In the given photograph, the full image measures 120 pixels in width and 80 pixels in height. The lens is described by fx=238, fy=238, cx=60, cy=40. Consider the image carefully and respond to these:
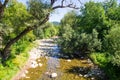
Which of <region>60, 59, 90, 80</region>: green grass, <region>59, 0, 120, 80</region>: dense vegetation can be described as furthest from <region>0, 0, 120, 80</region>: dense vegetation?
<region>60, 59, 90, 80</region>: green grass

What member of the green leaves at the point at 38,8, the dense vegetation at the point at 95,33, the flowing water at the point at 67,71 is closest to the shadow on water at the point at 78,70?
the flowing water at the point at 67,71

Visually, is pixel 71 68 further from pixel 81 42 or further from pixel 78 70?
pixel 81 42

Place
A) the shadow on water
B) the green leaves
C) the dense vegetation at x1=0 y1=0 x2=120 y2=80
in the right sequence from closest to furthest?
1. the green leaves
2. the dense vegetation at x1=0 y1=0 x2=120 y2=80
3. the shadow on water

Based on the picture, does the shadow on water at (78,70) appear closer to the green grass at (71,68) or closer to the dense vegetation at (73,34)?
the green grass at (71,68)

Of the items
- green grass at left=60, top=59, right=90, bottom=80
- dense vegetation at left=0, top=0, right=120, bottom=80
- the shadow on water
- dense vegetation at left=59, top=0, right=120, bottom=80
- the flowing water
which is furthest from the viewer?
dense vegetation at left=59, top=0, right=120, bottom=80

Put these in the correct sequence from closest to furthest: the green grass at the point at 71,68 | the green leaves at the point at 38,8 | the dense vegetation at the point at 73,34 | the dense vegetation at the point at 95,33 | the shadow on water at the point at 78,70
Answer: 1. the green leaves at the point at 38,8
2. the dense vegetation at the point at 73,34
3. the green grass at the point at 71,68
4. the shadow on water at the point at 78,70
5. the dense vegetation at the point at 95,33

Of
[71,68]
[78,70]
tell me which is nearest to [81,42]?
[71,68]

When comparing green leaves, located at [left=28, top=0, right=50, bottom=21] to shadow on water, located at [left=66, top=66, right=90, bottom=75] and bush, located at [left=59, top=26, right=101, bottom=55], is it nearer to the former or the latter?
shadow on water, located at [left=66, top=66, right=90, bottom=75]

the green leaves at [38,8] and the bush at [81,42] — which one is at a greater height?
the green leaves at [38,8]

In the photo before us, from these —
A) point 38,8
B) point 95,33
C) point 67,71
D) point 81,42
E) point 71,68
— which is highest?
point 38,8

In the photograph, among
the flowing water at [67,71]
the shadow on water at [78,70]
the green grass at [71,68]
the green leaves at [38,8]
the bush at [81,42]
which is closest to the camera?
the green leaves at [38,8]

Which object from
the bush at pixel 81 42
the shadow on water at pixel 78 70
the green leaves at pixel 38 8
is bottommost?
the shadow on water at pixel 78 70

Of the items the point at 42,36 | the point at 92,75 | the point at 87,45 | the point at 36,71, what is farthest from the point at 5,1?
the point at 42,36

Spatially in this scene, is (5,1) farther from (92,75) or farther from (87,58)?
(87,58)
